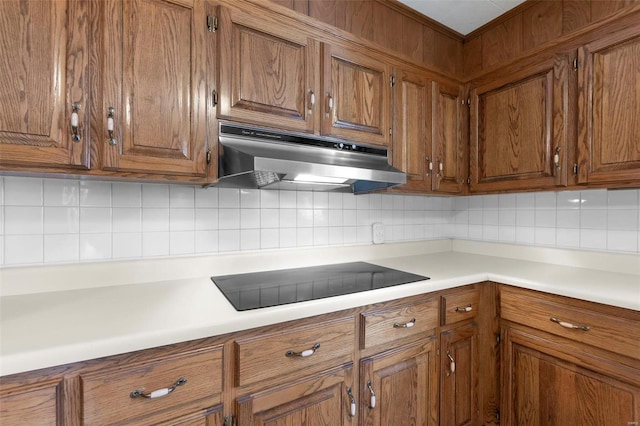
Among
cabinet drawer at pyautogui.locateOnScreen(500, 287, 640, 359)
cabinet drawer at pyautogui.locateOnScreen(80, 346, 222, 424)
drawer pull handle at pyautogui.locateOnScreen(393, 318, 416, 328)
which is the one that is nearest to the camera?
cabinet drawer at pyautogui.locateOnScreen(80, 346, 222, 424)

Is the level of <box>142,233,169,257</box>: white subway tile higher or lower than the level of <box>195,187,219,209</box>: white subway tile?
lower

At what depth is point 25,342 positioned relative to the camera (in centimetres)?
73

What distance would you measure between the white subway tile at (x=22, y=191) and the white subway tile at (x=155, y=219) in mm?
345

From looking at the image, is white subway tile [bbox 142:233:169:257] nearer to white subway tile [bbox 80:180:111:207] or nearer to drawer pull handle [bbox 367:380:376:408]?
white subway tile [bbox 80:180:111:207]

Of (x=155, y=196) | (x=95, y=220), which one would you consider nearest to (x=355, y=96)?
(x=155, y=196)

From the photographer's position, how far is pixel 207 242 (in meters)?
1.48

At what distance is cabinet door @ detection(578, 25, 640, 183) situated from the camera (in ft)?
4.36

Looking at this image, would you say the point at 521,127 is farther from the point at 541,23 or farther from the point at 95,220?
the point at 95,220

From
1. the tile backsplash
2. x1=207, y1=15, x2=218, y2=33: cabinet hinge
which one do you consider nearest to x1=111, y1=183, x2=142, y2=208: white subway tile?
the tile backsplash

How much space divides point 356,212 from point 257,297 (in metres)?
0.99

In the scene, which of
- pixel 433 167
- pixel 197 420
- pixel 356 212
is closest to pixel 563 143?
pixel 433 167

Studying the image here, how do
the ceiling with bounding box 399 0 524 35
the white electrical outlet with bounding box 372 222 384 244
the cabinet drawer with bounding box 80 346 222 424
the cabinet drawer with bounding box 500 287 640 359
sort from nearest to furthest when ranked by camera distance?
the cabinet drawer with bounding box 80 346 222 424 → the cabinet drawer with bounding box 500 287 640 359 → the ceiling with bounding box 399 0 524 35 → the white electrical outlet with bounding box 372 222 384 244

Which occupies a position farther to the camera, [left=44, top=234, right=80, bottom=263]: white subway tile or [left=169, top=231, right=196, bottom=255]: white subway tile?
[left=169, top=231, right=196, bottom=255]: white subway tile

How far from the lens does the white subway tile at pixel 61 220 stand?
1.17m
